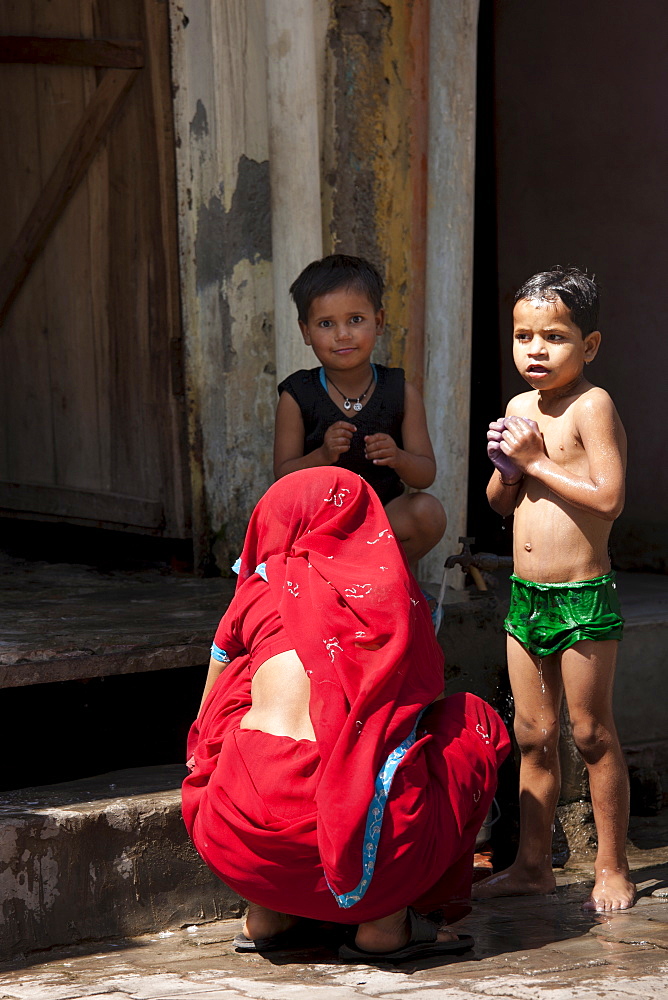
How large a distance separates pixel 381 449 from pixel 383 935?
55.4 inches

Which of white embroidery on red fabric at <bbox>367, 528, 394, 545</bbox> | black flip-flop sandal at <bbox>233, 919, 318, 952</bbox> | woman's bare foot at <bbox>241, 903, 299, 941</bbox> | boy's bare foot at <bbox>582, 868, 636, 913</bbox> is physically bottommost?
boy's bare foot at <bbox>582, 868, 636, 913</bbox>

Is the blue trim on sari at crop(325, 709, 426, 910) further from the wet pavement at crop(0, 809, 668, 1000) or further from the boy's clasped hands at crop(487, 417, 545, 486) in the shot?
the boy's clasped hands at crop(487, 417, 545, 486)

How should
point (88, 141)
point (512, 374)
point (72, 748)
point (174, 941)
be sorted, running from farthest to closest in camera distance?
1. point (512, 374)
2. point (88, 141)
3. point (72, 748)
4. point (174, 941)

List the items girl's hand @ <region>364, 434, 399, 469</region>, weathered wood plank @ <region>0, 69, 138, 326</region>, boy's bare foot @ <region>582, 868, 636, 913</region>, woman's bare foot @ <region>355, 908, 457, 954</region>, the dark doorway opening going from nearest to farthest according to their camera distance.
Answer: woman's bare foot @ <region>355, 908, 457, 954</region> → boy's bare foot @ <region>582, 868, 636, 913</region> → girl's hand @ <region>364, 434, 399, 469</region> → weathered wood plank @ <region>0, 69, 138, 326</region> → the dark doorway opening

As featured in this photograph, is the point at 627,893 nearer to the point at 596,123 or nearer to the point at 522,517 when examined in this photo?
the point at 522,517

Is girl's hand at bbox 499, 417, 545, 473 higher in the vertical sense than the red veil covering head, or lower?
higher

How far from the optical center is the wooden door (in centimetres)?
485

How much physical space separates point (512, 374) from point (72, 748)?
11.7 feet

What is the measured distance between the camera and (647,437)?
614 centimetres

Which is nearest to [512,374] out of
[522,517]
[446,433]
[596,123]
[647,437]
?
[647,437]

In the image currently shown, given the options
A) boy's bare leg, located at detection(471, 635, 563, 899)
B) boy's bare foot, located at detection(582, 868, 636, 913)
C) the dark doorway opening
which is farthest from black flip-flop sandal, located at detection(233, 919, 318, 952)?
the dark doorway opening

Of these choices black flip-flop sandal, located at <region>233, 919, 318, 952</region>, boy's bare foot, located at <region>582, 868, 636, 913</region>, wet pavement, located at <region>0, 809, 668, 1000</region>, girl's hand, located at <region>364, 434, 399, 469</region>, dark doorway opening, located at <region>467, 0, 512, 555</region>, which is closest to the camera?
wet pavement, located at <region>0, 809, 668, 1000</region>

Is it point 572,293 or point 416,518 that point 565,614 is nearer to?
point 416,518

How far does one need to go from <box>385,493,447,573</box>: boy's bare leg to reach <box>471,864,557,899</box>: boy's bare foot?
0.94 m
